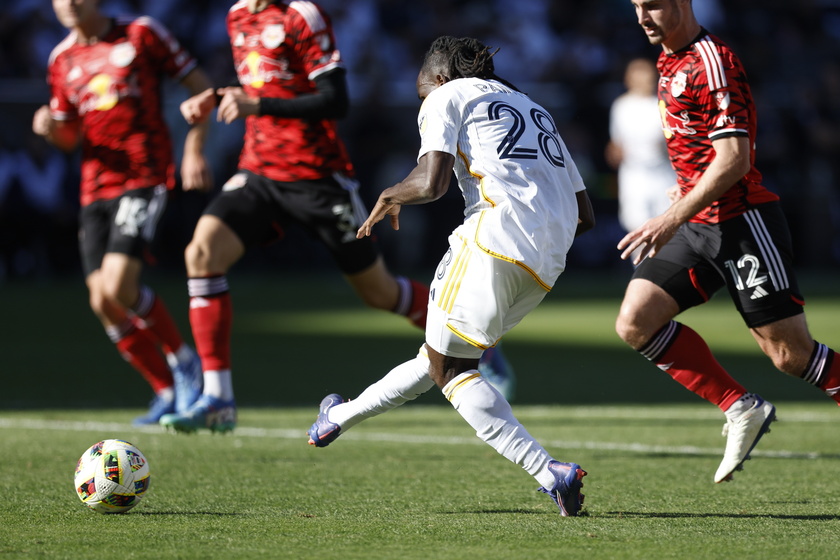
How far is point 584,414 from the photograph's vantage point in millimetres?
8086

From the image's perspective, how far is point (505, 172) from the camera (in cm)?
472

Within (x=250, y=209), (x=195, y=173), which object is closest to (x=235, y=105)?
(x=250, y=209)

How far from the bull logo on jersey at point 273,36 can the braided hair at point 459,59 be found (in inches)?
91.5

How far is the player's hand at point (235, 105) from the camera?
639 cm

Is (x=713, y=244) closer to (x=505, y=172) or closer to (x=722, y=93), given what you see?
(x=722, y=93)

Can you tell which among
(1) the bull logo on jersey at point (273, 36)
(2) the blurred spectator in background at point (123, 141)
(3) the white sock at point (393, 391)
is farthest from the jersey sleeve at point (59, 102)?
(3) the white sock at point (393, 391)

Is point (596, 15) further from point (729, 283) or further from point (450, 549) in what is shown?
point (450, 549)

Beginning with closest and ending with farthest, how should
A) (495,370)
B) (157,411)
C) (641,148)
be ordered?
(157,411), (495,370), (641,148)

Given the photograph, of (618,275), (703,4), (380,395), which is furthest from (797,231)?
(380,395)

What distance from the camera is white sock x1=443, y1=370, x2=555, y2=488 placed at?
463 cm

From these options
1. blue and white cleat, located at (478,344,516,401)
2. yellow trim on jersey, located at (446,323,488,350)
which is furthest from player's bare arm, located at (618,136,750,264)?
blue and white cleat, located at (478,344,516,401)

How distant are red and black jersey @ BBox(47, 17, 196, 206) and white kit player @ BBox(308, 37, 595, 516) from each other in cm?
347

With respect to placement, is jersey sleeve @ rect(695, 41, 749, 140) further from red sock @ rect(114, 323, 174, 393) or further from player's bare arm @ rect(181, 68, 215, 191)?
red sock @ rect(114, 323, 174, 393)

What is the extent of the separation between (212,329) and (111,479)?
2349 mm
